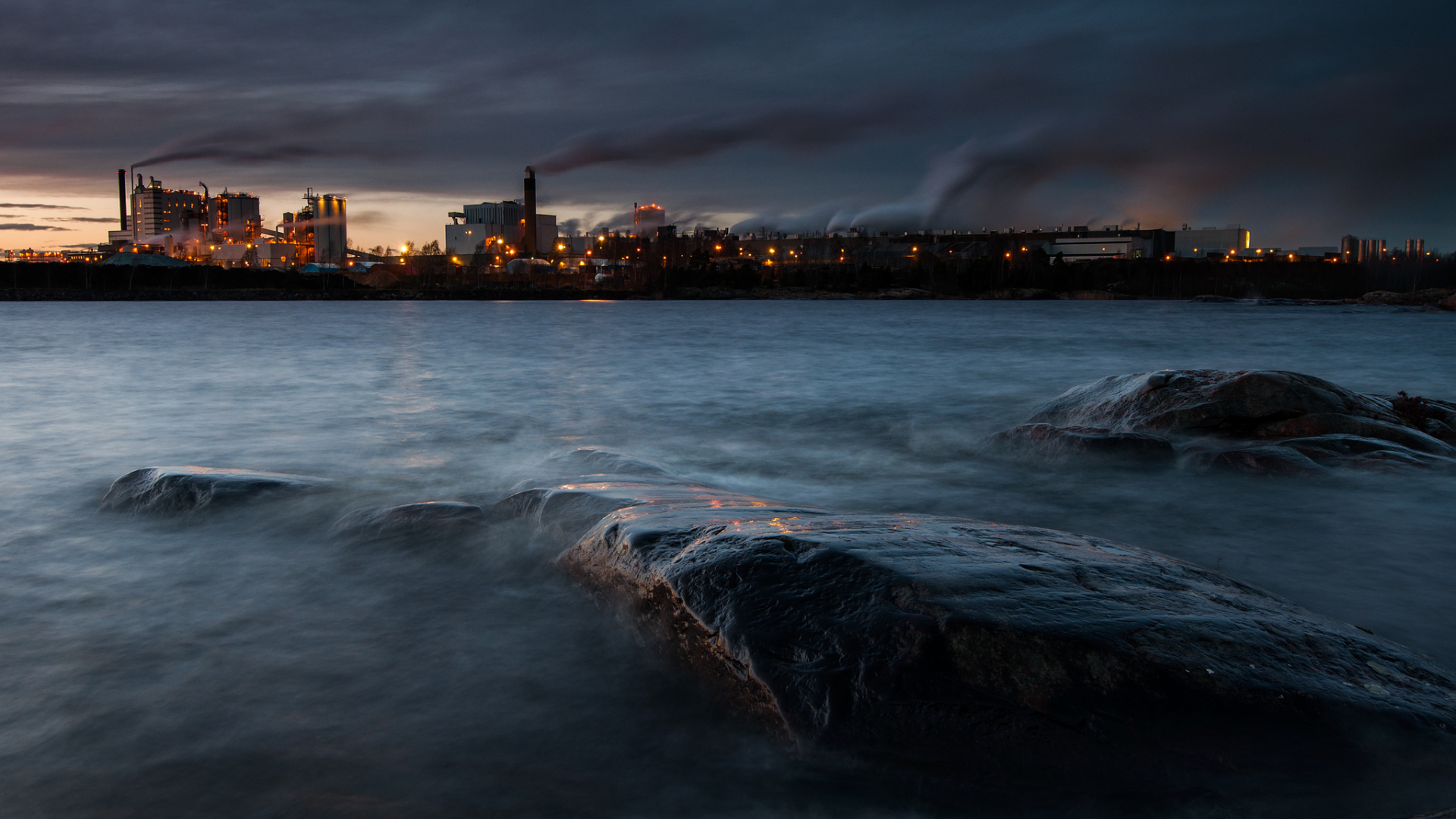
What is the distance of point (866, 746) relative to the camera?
241cm

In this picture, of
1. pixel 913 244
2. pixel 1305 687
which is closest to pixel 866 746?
pixel 1305 687

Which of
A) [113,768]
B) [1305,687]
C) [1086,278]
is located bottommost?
[113,768]

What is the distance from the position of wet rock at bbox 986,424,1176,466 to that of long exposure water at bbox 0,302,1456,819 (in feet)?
1.13

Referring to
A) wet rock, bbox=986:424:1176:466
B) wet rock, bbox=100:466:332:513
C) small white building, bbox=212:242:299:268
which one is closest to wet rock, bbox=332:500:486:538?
wet rock, bbox=100:466:332:513

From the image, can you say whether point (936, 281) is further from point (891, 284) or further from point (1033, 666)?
point (1033, 666)

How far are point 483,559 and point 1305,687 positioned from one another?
3.44m

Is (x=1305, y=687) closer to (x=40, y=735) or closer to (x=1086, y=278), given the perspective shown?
(x=40, y=735)

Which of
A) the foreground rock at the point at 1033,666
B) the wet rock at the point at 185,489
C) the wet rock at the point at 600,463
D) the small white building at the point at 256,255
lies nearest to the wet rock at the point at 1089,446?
the wet rock at the point at 600,463

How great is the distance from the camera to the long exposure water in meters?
2.50

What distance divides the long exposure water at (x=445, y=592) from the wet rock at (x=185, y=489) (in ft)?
0.59

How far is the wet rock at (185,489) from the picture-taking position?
17.2ft

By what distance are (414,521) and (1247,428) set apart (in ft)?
21.5

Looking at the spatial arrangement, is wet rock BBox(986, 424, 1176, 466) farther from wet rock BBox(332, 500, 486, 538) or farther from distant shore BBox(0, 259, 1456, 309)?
distant shore BBox(0, 259, 1456, 309)

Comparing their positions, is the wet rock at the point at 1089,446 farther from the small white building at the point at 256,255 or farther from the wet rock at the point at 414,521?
the small white building at the point at 256,255
